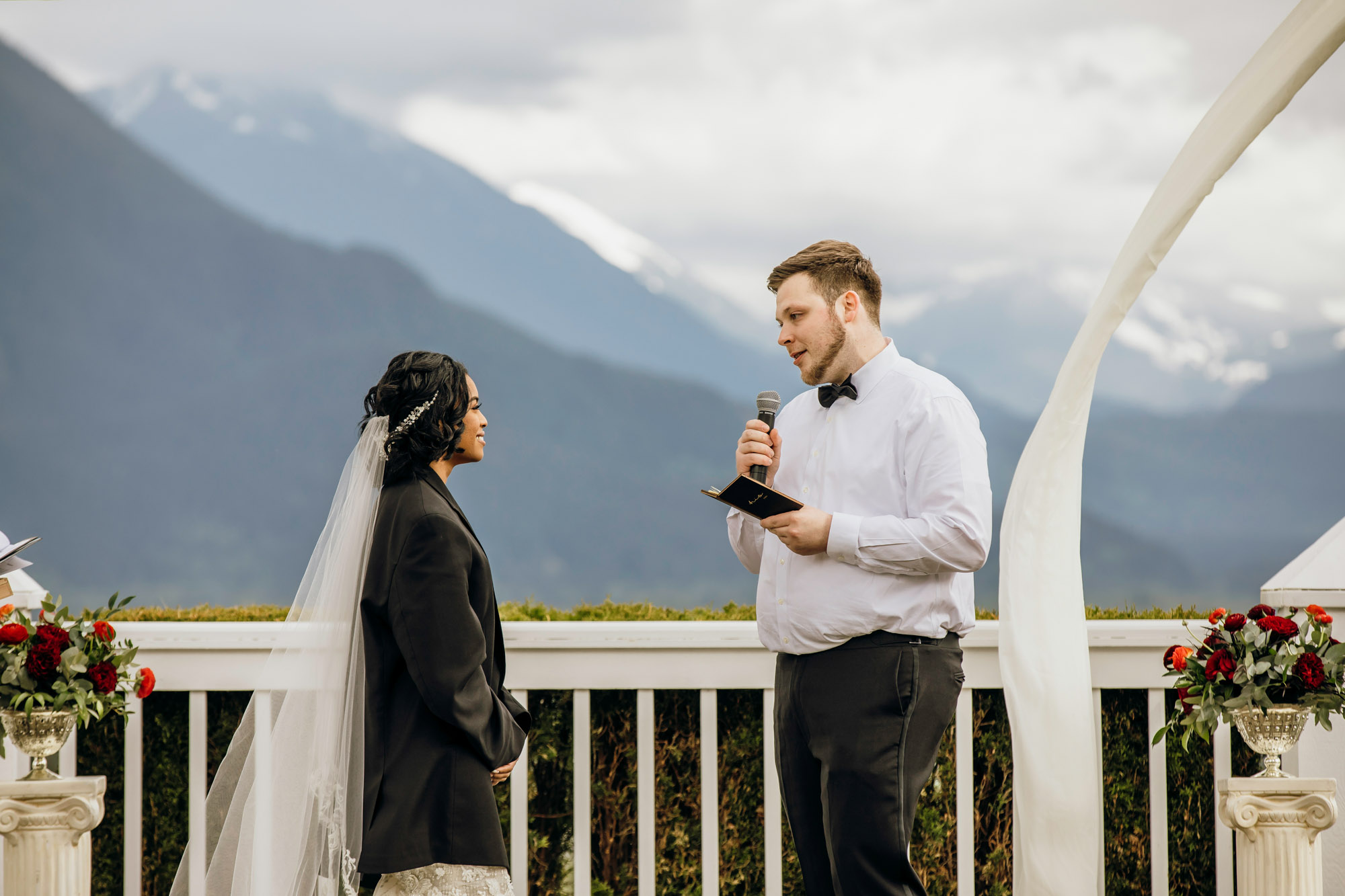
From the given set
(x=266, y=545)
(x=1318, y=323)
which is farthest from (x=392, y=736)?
(x=1318, y=323)

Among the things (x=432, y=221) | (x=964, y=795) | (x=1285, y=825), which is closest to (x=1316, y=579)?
(x=1285, y=825)

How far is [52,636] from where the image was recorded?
2.24 metres

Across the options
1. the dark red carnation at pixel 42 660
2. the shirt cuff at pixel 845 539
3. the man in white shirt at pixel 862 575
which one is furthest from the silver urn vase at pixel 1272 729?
the dark red carnation at pixel 42 660

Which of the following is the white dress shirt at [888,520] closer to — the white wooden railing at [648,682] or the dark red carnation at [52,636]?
the white wooden railing at [648,682]

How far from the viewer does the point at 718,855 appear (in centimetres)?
263

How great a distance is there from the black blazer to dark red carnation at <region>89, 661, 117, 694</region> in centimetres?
83

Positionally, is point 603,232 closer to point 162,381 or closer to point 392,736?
point 162,381

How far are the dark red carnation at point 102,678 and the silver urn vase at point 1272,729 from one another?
99.8 inches

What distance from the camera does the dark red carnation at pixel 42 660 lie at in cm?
220

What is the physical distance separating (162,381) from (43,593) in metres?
11.6

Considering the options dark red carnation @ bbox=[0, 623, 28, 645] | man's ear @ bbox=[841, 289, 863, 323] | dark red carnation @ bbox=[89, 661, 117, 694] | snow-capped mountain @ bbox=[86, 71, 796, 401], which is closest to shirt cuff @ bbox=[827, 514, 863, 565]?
man's ear @ bbox=[841, 289, 863, 323]

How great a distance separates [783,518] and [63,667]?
65.4 inches

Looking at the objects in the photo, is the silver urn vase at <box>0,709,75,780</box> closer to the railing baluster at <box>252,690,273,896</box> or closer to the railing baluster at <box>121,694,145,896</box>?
the railing baluster at <box>121,694,145,896</box>

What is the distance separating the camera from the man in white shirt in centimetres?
183
